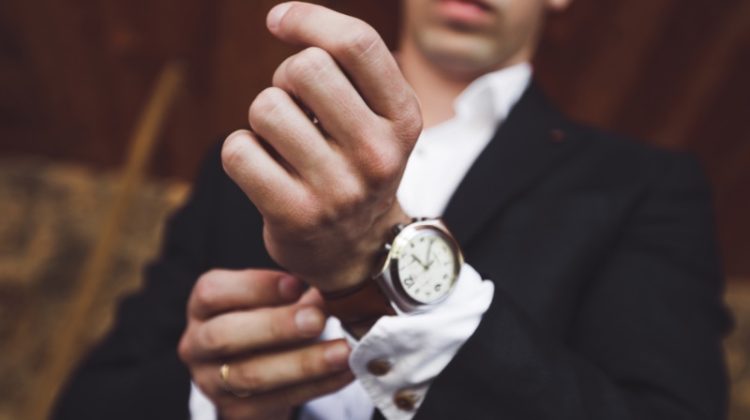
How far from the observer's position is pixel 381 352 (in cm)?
42

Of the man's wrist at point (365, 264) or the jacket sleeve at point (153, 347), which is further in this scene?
the jacket sleeve at point (153, 347)

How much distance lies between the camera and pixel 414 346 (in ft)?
1.36

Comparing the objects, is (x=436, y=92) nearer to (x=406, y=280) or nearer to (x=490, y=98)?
(x=490, y=98)

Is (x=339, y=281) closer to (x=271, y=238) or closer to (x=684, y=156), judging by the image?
(x=271, y=238)

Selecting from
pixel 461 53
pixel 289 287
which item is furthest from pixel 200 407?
pixel 461 53

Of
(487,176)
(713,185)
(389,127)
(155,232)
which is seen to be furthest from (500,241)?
(155,232)

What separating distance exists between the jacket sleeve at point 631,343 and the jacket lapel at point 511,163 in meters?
0.13

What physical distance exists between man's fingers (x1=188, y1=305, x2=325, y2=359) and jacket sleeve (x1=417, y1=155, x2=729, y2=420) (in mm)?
111

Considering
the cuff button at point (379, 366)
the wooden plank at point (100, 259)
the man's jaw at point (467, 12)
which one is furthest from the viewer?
the wooden plank at point (100, 259)

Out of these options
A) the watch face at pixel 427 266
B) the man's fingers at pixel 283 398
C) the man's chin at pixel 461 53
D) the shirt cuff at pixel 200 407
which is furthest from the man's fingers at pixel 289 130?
the man's chin at pixel 461 53

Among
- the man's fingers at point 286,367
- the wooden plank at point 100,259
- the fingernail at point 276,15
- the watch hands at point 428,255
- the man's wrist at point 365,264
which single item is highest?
the fingernail at point 276,15

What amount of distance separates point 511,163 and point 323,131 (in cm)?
37

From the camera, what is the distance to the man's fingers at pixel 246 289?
46cm

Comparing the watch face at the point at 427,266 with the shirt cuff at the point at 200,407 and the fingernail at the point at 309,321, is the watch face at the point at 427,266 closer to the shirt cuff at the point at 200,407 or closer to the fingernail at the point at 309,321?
the fingernail at the point at 309,321
